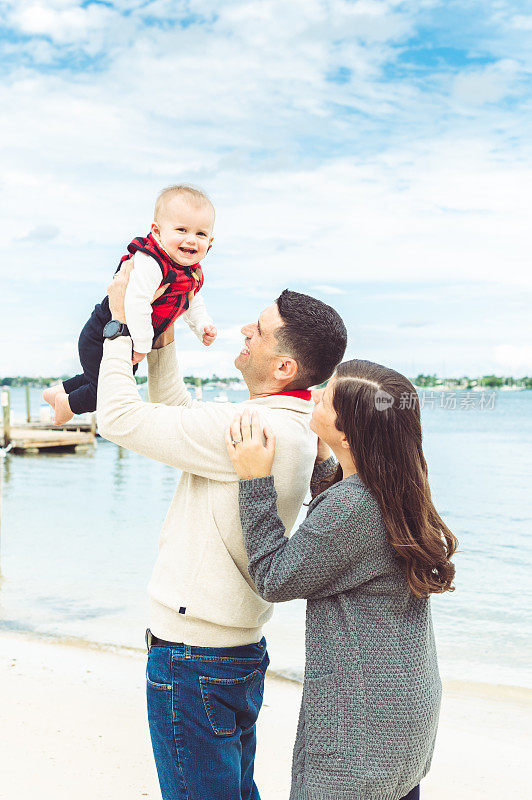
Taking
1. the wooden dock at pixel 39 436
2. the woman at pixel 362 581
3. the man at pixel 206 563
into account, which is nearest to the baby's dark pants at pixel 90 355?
the man at pixel 206 563

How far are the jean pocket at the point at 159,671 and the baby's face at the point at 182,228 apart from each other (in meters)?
1.28

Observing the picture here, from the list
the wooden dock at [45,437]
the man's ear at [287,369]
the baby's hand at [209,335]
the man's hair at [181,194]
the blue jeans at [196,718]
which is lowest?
the wooden dock at [45,437]

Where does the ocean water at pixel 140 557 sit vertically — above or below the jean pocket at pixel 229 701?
below

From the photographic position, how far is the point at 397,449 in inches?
74.2

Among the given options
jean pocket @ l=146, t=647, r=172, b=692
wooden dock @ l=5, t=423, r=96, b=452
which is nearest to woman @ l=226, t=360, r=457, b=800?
jean pocket @ l=146, t=647, r=172, b=692

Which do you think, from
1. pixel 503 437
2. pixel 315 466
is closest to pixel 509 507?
pixel 315 466

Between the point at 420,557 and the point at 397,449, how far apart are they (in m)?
0.28

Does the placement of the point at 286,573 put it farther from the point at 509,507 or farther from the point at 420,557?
the point at 509,507

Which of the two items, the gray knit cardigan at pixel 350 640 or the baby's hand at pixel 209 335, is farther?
the baby's hand at pixel 209 335

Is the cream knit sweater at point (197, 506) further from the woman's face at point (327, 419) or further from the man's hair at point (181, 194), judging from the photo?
the man's hair at point (181, 194)

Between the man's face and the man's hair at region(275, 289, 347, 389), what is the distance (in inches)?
0.8

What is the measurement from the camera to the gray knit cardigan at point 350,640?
5.98 feet

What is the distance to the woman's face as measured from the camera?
196cm

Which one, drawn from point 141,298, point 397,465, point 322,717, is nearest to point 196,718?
point 322,717
